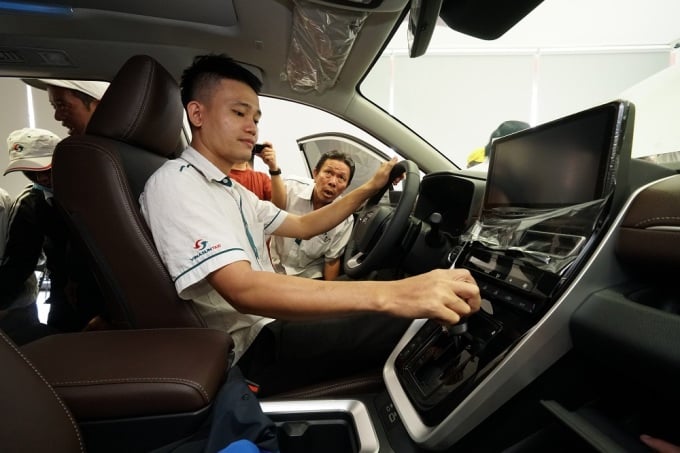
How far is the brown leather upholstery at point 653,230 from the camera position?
0.49 meters

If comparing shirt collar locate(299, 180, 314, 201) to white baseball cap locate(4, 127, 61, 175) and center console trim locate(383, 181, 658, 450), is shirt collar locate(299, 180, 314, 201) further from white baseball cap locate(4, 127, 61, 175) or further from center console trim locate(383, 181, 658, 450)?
center console trim locate(383, 181, 658, 450)

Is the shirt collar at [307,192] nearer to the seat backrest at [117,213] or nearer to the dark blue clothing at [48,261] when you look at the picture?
the dark blue clothing at [48,261]

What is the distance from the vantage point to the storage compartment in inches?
27.5

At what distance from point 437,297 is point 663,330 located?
0.29m

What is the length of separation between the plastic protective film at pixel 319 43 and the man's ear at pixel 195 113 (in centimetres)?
51

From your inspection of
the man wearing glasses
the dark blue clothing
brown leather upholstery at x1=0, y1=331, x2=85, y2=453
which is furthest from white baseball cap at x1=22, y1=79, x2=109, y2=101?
brown leather upholstery at x1=0, y1=331, x2=85, y2=453

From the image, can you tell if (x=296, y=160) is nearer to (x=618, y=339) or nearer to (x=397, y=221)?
(x=397, y=221)

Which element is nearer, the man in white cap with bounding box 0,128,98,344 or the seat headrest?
the seat headrest

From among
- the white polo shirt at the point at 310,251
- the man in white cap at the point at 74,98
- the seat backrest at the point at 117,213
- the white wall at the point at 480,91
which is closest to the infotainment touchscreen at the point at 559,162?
the seat backrest at the point at 117,213

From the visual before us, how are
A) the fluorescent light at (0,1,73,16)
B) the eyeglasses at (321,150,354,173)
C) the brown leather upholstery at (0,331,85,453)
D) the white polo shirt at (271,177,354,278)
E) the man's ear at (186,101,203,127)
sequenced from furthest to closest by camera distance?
the eyeglasses at (321,150,354,173) → the white polo shirt at (271,177,354,278) → the fluorescent light at (0,1,73,16) → the man's ear at (186,101,203,127) → the brown leather upholstery at (0,331,85,453)

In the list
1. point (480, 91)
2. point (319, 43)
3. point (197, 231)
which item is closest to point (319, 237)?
point (319, 43)

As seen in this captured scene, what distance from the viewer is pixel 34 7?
1.20 metres

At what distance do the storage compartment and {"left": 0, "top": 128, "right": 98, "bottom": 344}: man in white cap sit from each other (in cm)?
139

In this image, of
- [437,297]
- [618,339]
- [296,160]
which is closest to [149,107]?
[437,297]
